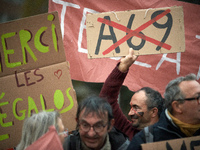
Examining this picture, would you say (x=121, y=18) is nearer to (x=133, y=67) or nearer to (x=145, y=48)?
(x=145, y=48)

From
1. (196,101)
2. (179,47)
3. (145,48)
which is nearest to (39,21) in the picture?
(145,48)

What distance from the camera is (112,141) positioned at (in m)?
1.80

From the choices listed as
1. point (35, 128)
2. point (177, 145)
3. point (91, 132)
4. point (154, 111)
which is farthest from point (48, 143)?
point (154, 111)

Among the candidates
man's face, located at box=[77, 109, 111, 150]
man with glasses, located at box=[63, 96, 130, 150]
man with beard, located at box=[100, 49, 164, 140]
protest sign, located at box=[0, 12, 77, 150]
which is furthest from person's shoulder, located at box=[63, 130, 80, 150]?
man with beard, located at box=[100, 49, 164, 140]

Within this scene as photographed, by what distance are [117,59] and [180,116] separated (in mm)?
1398

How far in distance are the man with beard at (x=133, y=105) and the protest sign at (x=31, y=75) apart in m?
0.33

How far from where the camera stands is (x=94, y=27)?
2.03 metres

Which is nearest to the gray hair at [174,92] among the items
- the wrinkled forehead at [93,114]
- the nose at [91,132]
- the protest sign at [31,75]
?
the wrinkled forehead at [93,114]

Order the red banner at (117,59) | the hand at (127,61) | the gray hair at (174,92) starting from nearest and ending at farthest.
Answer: the gray hair at (174,92), the hand at (127,61), the red banner at (117,59)

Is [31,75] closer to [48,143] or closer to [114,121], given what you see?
[114,121]

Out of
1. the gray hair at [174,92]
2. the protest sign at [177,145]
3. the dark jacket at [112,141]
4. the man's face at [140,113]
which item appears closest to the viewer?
the protest sign at [177,145]

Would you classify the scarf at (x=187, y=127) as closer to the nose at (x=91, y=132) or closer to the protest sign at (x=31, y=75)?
the nose at (x=91, y=132)

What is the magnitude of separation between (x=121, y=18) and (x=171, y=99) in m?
0.78

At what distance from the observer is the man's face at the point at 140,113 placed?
7.27 ft
